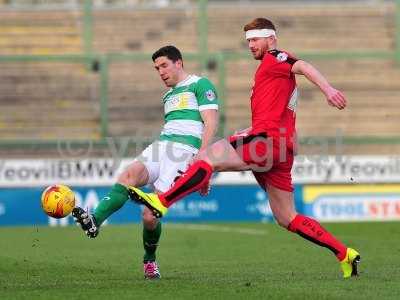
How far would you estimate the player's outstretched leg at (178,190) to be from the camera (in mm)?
8609

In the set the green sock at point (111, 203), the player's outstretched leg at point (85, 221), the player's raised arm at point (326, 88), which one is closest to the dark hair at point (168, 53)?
the green sock at point (111, 203)

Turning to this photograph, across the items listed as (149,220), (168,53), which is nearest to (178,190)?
(149,220)

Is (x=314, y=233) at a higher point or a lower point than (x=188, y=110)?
lower

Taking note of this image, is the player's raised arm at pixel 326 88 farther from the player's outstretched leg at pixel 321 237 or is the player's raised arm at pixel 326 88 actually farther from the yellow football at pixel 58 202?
the yellow football at pixel 58 202

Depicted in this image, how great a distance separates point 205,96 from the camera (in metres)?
9.70

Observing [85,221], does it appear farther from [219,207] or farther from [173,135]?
[219,207]

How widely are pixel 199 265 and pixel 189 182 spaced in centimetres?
316

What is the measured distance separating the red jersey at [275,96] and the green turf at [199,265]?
131 centimetres

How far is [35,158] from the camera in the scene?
71.1 feet

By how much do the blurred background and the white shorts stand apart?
11.3 metres

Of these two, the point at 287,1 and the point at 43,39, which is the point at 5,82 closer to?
the point at 43,39

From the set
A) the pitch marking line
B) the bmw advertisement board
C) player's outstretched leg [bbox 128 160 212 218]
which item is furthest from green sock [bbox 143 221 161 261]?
the bmw advertisement board

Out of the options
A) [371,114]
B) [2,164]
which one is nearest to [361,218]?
[371,114]

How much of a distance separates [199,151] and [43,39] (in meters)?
19.5
